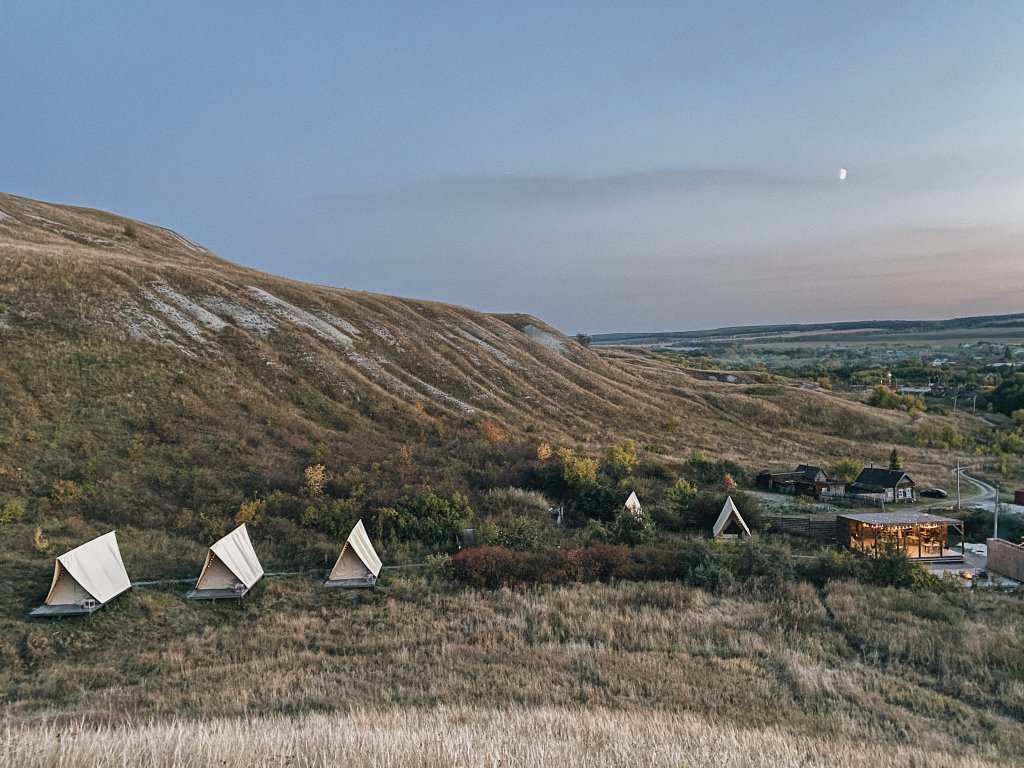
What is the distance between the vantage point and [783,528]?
31.4 meters

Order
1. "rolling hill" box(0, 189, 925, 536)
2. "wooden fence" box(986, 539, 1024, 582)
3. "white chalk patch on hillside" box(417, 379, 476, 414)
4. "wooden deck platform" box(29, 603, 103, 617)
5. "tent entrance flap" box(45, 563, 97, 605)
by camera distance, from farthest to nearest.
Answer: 1. "white chalk patch on hillside" box(417, 379, 476, 414)
2. "rolling hill" box(0, 189, 925, 536)
3. "wooden fence" box(986, 539, 1024, 582)
4. "tent entrance flap" box(45, 563, 97, 605)
5. "wooden deck platform" box(29, 603, 103, 617)

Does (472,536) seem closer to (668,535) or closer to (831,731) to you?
(668,535)

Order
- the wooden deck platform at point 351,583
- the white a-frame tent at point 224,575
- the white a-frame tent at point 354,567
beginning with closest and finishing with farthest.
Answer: the white a-frame tent at point 224,575 → the wooden deck platform at point 351,583 → the white a-frame tent at point 354,567

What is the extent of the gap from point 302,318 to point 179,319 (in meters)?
11.7

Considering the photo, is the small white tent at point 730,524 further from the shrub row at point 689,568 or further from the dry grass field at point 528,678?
the dry grass field at point 528,678

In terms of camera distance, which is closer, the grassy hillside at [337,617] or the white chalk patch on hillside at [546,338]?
the grassy hillside at [337,617]

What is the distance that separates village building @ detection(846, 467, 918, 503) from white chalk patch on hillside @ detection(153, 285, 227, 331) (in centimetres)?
5477

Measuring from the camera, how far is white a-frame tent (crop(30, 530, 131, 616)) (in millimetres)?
17125

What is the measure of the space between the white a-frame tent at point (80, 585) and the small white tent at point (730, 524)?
1040 inches

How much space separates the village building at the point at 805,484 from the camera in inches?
1690

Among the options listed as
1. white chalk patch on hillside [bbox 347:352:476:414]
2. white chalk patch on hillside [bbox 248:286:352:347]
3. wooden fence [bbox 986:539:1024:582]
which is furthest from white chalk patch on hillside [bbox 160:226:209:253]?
wooden fence [bbox 986:539:1024:582]

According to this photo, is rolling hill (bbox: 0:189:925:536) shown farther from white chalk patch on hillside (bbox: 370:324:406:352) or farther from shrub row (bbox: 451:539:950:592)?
shrub row (bbox: 451:539:950:592)

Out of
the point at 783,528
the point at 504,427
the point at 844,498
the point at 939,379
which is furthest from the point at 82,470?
the point at 939,379

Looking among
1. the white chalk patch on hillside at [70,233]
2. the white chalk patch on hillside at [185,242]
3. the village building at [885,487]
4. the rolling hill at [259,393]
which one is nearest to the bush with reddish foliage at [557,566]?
the rolling hill at [259,393]
